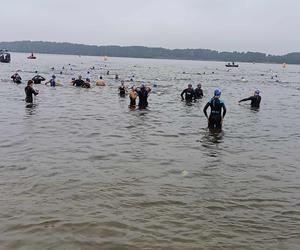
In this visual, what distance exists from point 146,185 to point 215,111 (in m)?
7.72

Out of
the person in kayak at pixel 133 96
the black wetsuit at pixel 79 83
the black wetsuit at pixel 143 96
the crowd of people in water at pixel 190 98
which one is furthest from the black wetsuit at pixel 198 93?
the black wetsuit at pixel 79 83

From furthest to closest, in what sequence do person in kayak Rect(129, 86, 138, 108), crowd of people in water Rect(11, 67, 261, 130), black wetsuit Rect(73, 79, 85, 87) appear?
black wetsuit Rect(73, 79, 85, 87)
person in kayak Rect(129, 86, 138, 108)
crowd of people in water Rect(11, 67, 261, 130)

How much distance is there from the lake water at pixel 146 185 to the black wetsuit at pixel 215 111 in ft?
1.50

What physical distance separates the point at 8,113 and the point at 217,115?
10591mm

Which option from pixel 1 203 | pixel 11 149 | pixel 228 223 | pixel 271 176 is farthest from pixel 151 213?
pixel 11 149

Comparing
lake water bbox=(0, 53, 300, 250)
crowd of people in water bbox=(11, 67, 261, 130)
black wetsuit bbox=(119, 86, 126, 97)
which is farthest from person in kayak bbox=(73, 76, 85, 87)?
lake water bbox=(0, 53, 300, 250)

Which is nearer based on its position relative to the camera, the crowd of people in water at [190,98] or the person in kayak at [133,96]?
the crowd of people in water at [190,98]

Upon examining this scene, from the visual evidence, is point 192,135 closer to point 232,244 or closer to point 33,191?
point 33,191

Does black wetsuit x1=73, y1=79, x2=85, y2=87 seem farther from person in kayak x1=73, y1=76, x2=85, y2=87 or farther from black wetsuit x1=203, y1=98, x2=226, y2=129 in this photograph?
black wetsuit x1=203, y1=98, x2=226, y2=129

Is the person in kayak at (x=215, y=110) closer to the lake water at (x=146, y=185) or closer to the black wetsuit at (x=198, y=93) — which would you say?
the lake water at (x=146, y=185)

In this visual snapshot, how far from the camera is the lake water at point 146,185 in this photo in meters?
7.61

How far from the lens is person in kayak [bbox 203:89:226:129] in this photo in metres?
17.0

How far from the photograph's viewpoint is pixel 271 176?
460 inches

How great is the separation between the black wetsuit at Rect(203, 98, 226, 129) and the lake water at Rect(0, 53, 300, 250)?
457 millimetres
